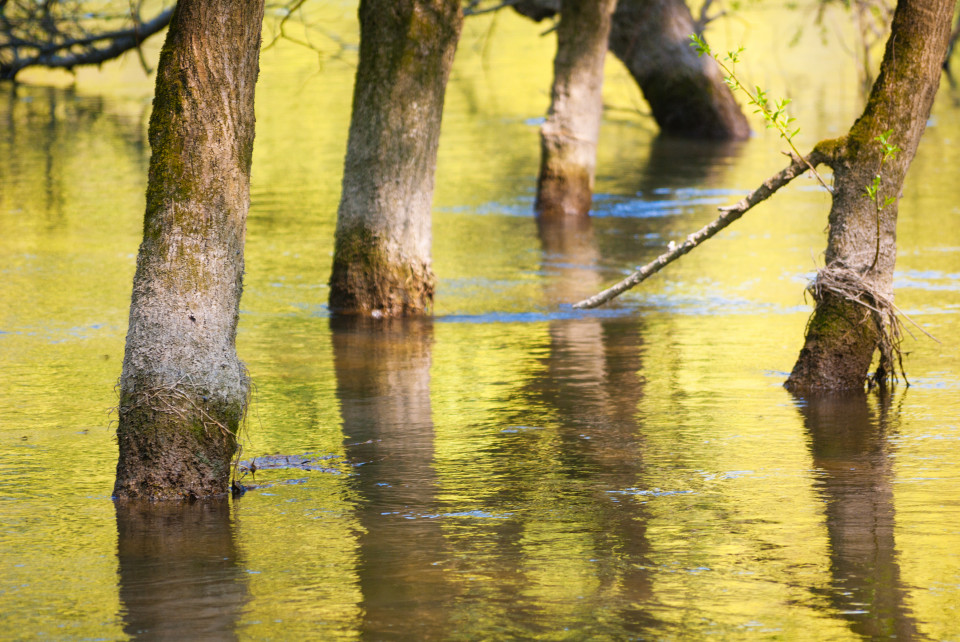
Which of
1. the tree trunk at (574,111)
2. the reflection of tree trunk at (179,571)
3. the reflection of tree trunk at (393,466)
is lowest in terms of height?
the reflection of tree trunk at (179,571)

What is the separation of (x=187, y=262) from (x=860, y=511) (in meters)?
3.71

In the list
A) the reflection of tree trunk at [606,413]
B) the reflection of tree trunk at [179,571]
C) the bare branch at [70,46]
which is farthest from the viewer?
the bare branch at [70,46]

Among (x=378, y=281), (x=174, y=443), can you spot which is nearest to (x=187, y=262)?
(x=174, y=443)

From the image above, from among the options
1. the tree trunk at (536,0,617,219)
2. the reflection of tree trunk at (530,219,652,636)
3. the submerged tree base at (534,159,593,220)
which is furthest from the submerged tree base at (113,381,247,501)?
the submerged tree base at (534,159,593,220)

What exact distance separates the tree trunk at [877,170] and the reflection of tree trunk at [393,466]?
294 cm

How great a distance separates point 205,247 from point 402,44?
5.40 m

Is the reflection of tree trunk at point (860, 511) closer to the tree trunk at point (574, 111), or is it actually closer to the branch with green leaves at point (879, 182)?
the branch with green leaves at point (879, 182)

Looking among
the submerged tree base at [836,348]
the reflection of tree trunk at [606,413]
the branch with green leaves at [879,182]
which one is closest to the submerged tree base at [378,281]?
the reflection of tree trunk at [606,413]

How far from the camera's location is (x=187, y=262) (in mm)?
7277

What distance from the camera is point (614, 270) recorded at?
1588cm

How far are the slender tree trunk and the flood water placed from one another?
10.5 meters

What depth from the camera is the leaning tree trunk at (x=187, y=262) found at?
7242 mm

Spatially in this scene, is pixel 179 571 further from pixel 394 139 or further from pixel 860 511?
pixel 394 139

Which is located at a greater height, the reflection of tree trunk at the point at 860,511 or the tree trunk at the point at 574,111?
the tree trunk at the point at 574,111
